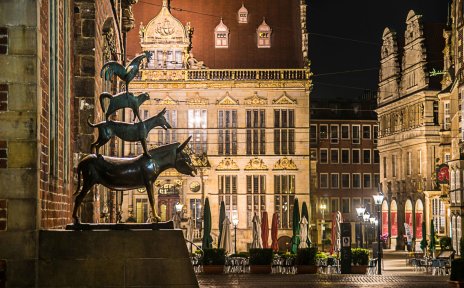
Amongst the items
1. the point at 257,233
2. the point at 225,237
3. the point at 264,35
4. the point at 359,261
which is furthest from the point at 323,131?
the point at 359,261

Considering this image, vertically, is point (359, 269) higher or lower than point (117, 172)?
lower

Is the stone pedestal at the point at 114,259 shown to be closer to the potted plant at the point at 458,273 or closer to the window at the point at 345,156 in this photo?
the potted plant at the point at 458,273

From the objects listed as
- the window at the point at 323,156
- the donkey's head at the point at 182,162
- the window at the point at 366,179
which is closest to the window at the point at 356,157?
the window at the point at 366,179

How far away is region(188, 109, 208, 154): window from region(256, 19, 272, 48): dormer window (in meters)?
5.35

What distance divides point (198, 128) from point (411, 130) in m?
20.5

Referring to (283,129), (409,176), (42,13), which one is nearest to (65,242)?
(42,13)

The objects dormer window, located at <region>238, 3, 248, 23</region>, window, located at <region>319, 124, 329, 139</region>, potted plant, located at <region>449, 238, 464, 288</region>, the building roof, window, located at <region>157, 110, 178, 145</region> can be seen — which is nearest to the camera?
potted plant, located at <region>449, 238, 464, 288</region>

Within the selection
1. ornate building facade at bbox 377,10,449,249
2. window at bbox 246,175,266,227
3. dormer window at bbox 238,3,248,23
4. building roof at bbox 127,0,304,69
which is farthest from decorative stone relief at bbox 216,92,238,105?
ornate building facade at bbox 377,10,449,249

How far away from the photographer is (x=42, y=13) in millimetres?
11914

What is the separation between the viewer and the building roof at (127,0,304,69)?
6247cm

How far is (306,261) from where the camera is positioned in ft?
123

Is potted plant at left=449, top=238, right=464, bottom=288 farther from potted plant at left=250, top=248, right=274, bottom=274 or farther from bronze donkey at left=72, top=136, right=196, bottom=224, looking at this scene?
bronze donkey at left=72, top=136, right=196, bottom=224

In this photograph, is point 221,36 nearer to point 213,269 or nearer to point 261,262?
point 261,262

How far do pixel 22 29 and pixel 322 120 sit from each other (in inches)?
3481
